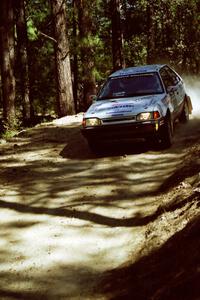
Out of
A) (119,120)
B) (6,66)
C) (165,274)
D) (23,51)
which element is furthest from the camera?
(23,51)

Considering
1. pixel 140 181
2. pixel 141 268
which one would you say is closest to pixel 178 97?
pixel 140 181

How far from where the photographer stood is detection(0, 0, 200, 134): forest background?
1677cm

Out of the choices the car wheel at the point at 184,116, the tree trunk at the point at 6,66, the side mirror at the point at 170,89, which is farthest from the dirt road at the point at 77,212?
the tree trunk at the point at 6,66

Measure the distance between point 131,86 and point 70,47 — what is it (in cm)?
863

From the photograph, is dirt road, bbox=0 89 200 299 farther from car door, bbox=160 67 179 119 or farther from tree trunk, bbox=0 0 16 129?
tree trunk, bbox=0 0 16 129

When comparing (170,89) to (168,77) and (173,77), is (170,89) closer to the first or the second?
(168,77)

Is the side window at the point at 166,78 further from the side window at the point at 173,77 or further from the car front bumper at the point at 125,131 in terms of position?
the car front bumper at the point at 125,131

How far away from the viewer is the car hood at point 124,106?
30.8ft

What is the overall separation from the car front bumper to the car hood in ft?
0.82

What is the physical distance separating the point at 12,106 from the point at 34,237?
37.0 ft

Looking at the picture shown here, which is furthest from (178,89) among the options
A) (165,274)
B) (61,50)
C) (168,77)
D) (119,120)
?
(165,274)

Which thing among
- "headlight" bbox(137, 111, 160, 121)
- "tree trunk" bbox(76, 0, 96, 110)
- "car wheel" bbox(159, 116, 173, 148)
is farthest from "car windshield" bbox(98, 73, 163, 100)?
"tree trunk" bbox(76, 0, 96, 110)

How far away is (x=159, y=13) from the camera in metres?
36.1

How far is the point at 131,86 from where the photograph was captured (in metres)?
10.5
